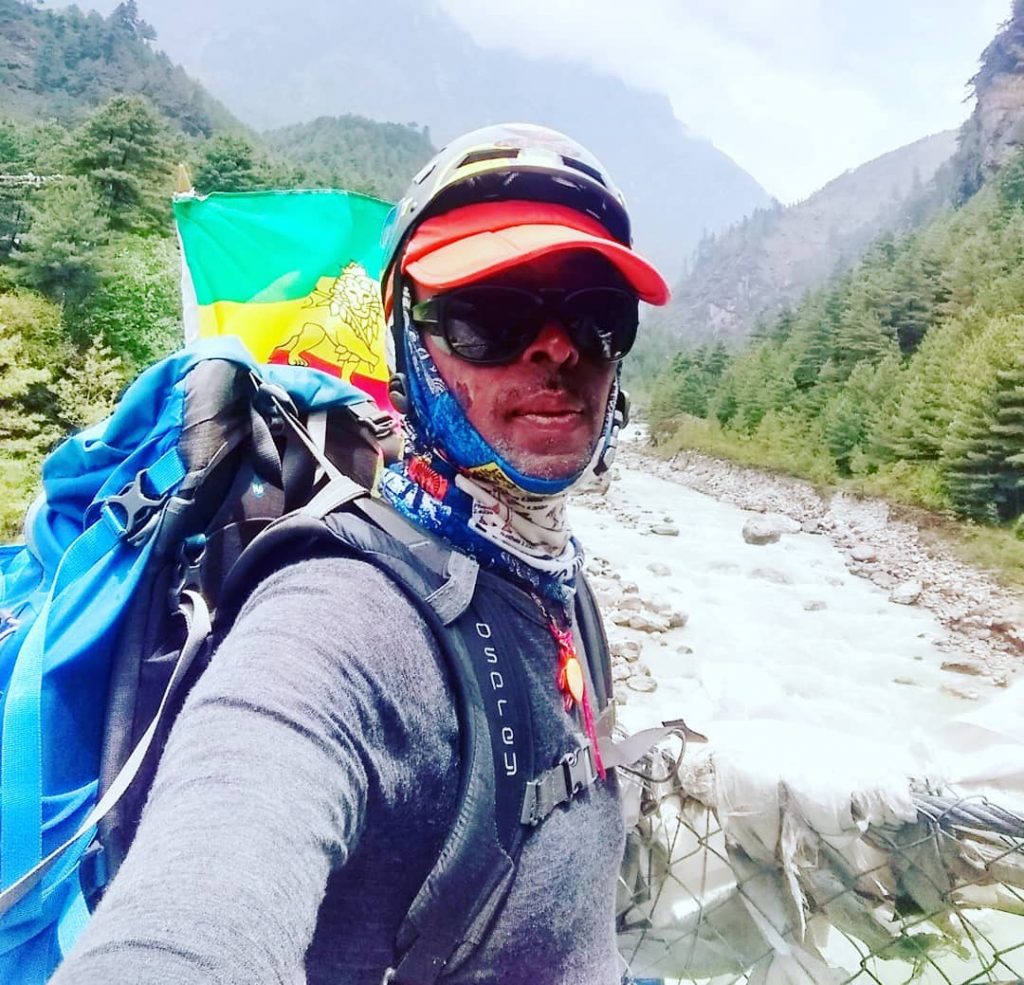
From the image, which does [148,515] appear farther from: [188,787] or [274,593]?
[188,787]

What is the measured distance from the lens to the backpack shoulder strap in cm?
68

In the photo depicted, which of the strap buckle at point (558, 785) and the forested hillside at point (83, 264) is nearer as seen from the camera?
the strap buckle at point (558, 785)


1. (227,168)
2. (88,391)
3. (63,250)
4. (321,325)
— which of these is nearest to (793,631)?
(321,325)

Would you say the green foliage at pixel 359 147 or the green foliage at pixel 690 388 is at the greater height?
the green foliage at pixel 359 147

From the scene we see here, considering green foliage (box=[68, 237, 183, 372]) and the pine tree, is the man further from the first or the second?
the pine tree

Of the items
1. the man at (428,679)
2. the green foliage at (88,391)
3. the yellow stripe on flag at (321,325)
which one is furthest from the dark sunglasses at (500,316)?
the green foliage at (88,391)

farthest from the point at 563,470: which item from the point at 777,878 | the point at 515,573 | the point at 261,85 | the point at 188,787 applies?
the point at 261,85

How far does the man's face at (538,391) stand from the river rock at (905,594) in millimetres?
15080

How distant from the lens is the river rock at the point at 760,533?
57.8 feet

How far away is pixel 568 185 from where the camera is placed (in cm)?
98

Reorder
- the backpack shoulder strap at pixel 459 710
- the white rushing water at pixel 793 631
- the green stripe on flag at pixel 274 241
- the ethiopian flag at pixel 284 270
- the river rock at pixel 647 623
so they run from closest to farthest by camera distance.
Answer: the backpack shoulder strap at pixel 459 710 → the ethiopian flag at pixel 284 270 → the green stripe on flag at pixel 274 241 → the white rushing water at pixel 793 631 → the river rock at pixel 647 623

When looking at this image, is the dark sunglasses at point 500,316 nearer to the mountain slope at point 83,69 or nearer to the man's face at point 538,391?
the man's face at point 538,391

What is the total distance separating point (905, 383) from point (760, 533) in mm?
14327

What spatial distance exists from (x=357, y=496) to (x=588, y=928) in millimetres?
585
